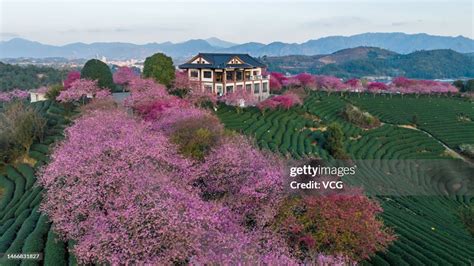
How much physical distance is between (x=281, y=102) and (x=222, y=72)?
11173 mm

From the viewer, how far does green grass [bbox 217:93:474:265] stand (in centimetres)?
2339

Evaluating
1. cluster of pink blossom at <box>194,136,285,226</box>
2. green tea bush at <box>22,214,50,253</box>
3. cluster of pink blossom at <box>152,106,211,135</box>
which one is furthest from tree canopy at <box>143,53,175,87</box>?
green tea bush at <box>22,214,50,253</box>

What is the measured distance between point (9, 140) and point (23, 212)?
14538 mm

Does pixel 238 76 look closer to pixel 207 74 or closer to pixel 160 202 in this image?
pixel 207 74

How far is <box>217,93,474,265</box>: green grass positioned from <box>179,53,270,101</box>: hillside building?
7.99 meters

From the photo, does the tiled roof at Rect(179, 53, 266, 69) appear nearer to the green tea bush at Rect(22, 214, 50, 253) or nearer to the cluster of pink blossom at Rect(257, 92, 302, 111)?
the cluster of pink blossom at Rect(257, 92, 302, 111)

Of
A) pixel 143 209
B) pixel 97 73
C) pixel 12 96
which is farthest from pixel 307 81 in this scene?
pixel 143 209

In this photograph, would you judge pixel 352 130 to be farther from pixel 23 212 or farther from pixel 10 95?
pixel 10 95

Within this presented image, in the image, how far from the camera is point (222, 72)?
63781mm

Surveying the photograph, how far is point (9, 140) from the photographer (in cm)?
3597

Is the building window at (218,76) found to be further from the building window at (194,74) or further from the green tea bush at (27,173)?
the green tea bush at (27,173)

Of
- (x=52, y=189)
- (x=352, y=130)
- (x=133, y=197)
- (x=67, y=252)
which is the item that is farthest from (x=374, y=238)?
(x=352, y=130)

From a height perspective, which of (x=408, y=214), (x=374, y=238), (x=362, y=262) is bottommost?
(x=408, y=214)

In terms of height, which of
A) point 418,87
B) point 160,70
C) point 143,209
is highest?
point 160,70
